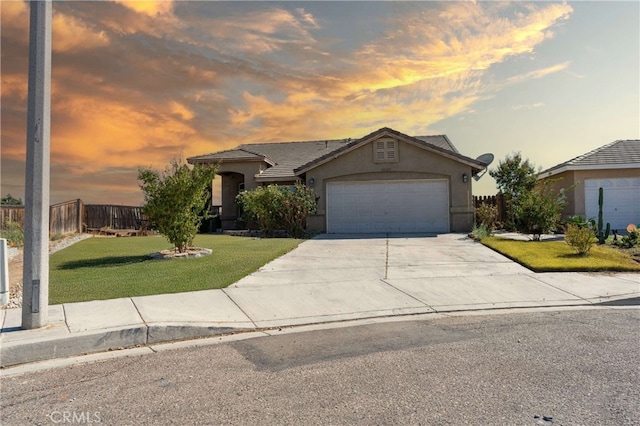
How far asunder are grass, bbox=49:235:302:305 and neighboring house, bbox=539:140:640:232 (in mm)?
15610

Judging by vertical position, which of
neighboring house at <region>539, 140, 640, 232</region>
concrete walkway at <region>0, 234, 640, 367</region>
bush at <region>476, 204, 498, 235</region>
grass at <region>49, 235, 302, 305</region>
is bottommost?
concrete walkway at <region>0, 234, 640, 367</region>

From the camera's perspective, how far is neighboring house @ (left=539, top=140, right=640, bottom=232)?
21359 millimetres

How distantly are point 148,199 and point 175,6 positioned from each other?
17.9ft

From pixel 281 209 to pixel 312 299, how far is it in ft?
40.4

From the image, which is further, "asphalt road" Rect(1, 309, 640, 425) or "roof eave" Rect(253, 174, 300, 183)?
"roof eave" Rect(253, 174, 300, 183)

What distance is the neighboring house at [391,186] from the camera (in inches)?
785

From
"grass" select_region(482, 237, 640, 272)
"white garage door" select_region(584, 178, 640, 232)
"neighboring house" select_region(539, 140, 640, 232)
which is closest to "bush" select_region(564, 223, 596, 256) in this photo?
"grass" select_region(482, 237, 640, 272)

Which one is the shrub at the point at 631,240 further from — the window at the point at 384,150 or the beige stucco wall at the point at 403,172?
the window at the point at 384,150

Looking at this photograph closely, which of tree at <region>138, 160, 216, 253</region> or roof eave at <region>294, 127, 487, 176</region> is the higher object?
roof eave at <region>294, 127, 487, 176</region>

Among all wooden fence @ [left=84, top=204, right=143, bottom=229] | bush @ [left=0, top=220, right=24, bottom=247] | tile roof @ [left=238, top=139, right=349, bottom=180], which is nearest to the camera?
bush @ [left=0, top=220, right=24, bottom=247]

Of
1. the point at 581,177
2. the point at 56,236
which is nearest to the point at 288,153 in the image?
the point at 56,236

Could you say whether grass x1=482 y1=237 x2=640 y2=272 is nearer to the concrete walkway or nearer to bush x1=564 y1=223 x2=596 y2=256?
bush x1=564 y1=223 x2=596 y2=256

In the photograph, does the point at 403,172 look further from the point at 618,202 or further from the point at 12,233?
the point at 12,233

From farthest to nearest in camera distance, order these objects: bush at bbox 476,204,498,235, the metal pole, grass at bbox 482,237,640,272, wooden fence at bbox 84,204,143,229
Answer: wooden fence at bbox 84,204,143,229 → bush at bbox 476,204,498,235 → grass at bbox 482,237,640,272 → the metal pole
